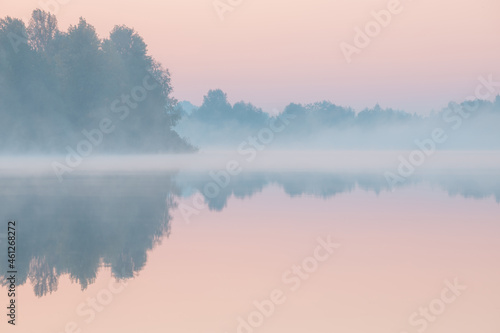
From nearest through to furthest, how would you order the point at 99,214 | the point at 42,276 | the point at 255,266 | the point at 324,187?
1. the point at 42,276
2. the point at 255,266
3. the point at 99,214
4. the point at 324,187

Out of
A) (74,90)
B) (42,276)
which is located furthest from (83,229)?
(74,90)

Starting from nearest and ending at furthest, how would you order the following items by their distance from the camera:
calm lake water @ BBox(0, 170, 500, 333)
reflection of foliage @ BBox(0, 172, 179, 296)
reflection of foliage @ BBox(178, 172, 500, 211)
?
calm lake water @ BBox(0, 170, 500, 333)
reflection of foliage @ BBox(0, 172, 179, 296)
reflection of foliage @ BBox(178, 172, 500, 211)

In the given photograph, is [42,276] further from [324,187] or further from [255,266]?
[324,187]

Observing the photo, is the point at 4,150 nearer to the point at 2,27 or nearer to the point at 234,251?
the point at 2,27

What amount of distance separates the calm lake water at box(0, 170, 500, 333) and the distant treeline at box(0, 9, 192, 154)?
69085 millimetres

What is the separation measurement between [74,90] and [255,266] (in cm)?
8887

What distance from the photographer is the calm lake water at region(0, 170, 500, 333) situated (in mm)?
10023

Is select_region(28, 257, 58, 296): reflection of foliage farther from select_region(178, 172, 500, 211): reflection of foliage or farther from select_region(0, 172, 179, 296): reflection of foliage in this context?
select_region(178, 172, 500, 211): reflection of foliage

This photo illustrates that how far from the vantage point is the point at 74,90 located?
9769 centimetres

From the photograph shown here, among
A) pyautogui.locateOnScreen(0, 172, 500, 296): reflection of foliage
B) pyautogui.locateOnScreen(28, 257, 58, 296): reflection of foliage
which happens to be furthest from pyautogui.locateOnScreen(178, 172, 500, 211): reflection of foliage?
pyautogui.locateOnScreen(28, 257, 58, 296): reflection of foliage

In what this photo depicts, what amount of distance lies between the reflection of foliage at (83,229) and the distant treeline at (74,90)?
6029cm

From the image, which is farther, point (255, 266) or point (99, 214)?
point (99, 214)

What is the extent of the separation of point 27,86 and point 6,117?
5963 mm

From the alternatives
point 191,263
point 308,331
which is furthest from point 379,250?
point 308,331
